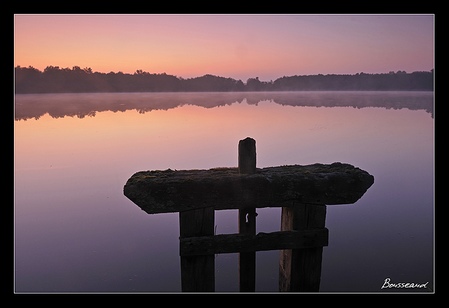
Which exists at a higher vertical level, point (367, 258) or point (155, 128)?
point (155, 128)

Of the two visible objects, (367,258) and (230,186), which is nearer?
(230,186)

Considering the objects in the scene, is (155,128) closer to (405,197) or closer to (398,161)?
(398,161)

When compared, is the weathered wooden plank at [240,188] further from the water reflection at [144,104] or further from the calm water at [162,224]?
the water reflection at [144,104]

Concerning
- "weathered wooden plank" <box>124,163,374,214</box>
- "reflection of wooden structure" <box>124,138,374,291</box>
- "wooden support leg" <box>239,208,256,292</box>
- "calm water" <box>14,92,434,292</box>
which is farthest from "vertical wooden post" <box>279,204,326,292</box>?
"calm water" <box>14,92,434,292</box>

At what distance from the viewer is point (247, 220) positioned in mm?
4879

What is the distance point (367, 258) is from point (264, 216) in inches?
146

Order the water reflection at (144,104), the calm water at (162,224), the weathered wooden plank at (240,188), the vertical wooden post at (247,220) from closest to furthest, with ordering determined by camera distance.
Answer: the weathered wooden plank at (240,188), the vertical wooden post at (247,220), the calm water at (162,224), the water reflection at (144,104)

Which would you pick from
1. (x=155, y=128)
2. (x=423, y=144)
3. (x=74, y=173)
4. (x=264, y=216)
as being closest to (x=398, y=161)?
(x=423, y=144)

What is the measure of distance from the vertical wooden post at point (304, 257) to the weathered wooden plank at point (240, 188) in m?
0.13

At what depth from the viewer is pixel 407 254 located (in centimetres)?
1034

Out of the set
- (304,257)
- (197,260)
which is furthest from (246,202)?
(304,257)

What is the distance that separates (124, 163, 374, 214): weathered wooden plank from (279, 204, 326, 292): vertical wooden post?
0.13 metres

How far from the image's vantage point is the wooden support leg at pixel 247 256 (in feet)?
15.8

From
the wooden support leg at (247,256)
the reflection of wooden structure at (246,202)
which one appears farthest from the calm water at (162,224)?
the reflection of wooden structure at (246,202)
